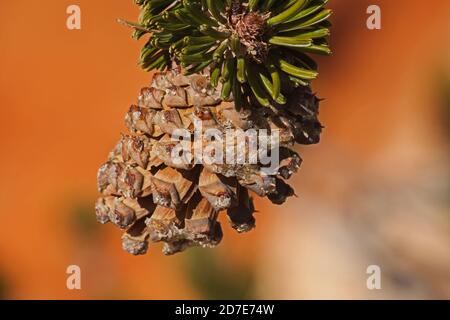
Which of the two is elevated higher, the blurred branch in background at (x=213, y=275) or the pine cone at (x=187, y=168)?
the pine cone at (x=187, y=168)

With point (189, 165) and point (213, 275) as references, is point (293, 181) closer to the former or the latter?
point (213, 275)

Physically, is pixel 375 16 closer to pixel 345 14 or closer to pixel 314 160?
pixel 345 14

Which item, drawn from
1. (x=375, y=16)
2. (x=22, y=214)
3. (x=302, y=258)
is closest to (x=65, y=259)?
(x=22, y=214)

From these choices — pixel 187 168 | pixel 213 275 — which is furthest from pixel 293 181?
pixel 187 168

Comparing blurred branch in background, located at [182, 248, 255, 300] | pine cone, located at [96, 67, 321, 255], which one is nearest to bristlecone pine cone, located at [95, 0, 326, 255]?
pine cone, located at [96, 67, 321, 255]

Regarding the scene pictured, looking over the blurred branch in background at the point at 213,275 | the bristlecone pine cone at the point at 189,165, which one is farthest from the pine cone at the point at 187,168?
the blurred branch in background at the point at 213,275

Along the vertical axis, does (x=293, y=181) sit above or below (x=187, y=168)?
below

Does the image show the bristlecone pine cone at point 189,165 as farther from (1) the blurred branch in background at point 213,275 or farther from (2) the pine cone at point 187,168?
(1) the blurred branch in background at point 213,275
